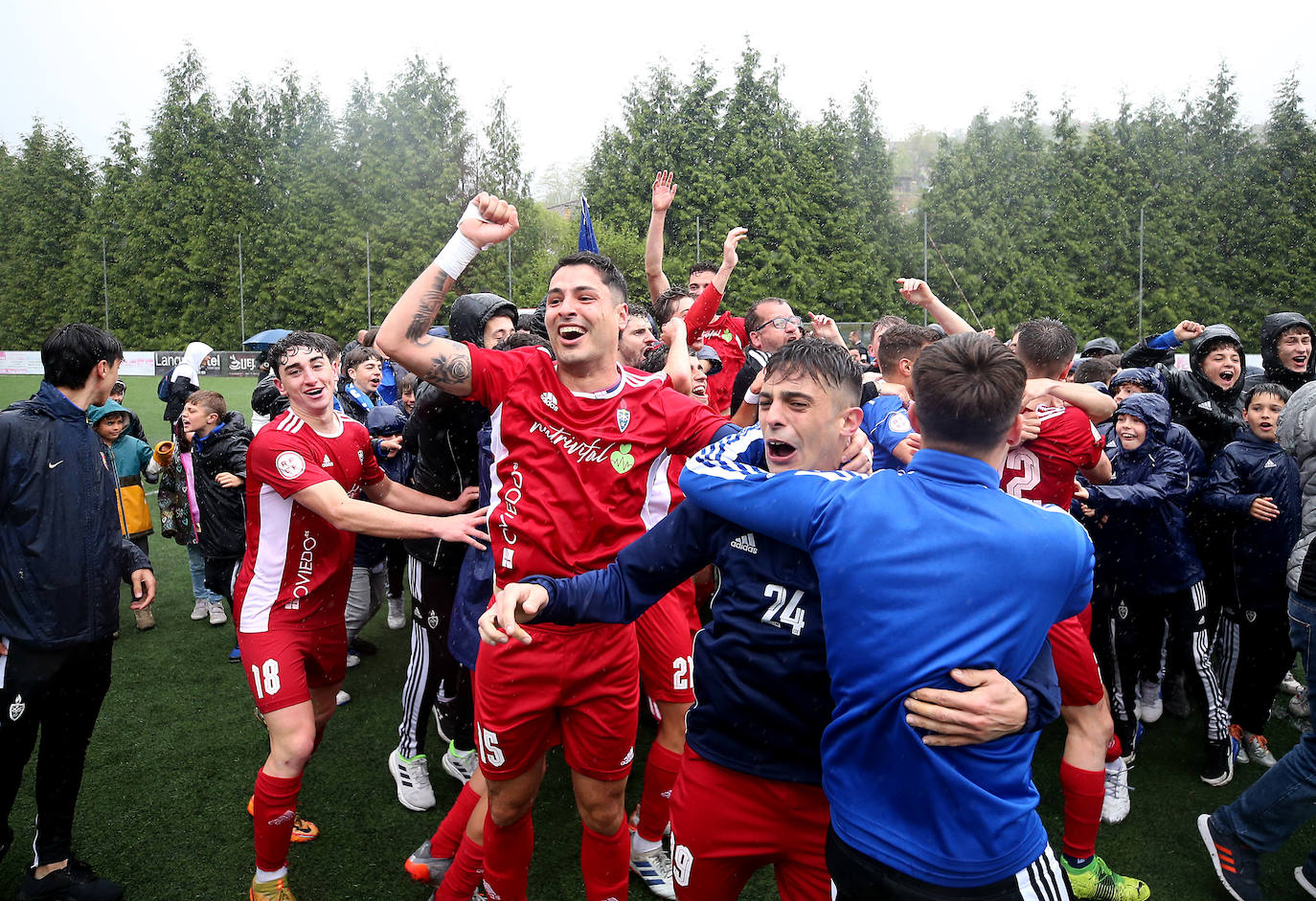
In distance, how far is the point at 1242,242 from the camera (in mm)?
26609

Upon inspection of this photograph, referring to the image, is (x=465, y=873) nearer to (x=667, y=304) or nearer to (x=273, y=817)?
(x=273, y=817)

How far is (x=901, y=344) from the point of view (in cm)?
408

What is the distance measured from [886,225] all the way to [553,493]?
31.0 meters

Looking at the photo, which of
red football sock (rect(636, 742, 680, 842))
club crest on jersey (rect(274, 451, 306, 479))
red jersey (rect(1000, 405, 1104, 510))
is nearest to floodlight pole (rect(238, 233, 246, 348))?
club crest on jersey (rect(274, 451, 306, 479))

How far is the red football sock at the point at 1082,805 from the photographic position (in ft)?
11.1

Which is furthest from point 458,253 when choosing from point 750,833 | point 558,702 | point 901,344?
point 901,344

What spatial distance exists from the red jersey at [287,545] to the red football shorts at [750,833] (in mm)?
2220

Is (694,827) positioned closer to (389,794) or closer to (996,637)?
(996,637)

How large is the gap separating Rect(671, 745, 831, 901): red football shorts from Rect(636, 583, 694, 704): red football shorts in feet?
5.57

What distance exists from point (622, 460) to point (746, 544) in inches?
35.4

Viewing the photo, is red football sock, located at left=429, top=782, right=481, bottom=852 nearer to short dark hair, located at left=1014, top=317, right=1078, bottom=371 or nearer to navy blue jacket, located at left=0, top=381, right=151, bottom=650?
navy blue jacket, located at left=0, top=381, right=151, bottom=650

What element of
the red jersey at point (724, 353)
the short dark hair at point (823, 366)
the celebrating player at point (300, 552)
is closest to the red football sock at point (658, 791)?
the celebrating player at point (300, 552)

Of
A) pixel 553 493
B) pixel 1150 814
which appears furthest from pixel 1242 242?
pixel 553 493

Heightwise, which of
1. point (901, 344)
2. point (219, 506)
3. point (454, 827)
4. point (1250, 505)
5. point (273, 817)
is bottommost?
point (454, 827)
